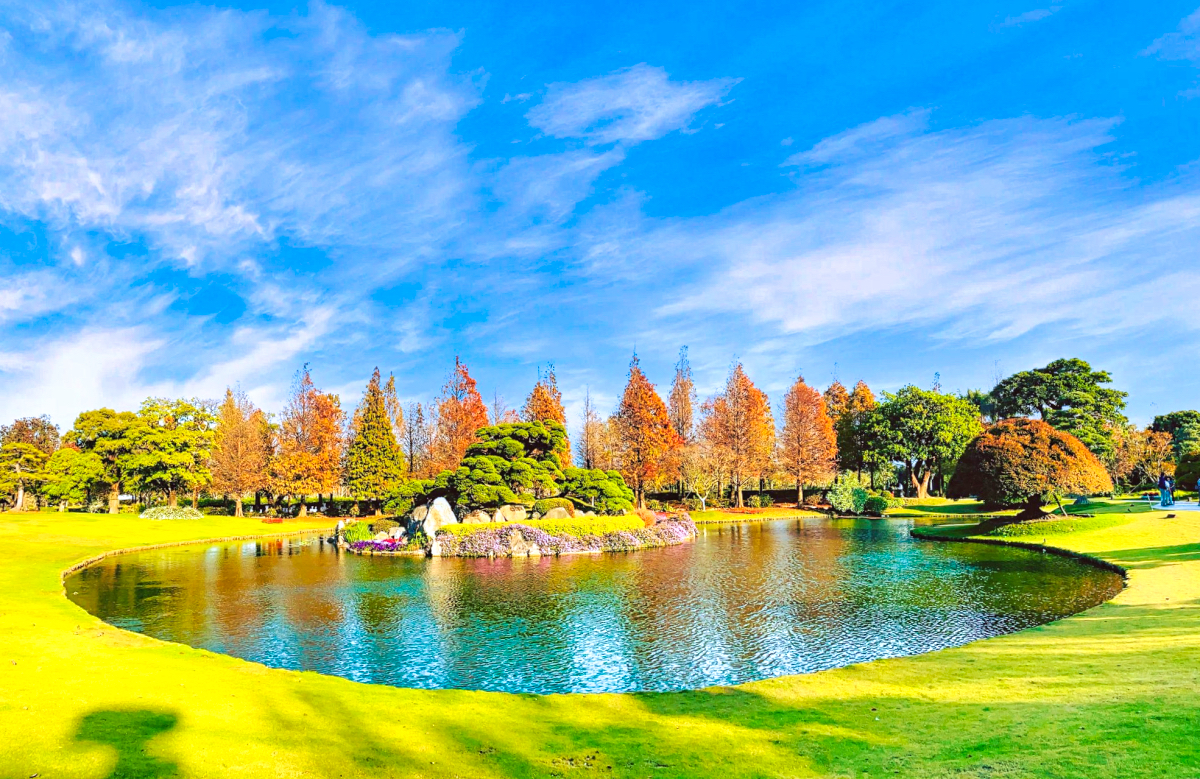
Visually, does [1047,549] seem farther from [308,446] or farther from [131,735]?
[308,446]

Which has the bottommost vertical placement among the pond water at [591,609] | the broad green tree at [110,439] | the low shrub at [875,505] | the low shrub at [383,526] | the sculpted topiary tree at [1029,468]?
the low shrub at [875,505]

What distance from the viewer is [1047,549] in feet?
95.2

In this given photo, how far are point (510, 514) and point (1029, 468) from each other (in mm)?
28477

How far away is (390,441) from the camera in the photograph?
60438 millimetres

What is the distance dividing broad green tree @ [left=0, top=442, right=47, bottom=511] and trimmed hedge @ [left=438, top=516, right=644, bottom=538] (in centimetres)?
4452

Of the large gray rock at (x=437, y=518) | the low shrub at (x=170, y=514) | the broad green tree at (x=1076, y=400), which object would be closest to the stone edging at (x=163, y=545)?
the low shrub at (x=170, y=514)

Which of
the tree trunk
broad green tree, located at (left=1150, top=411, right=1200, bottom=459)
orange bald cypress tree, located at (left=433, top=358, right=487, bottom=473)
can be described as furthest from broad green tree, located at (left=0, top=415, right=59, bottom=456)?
broad green tree, located at (left=1150, top=411, right=1200, bottom=459)

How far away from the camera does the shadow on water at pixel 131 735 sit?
6680 mm

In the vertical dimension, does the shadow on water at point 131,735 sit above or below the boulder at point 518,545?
above

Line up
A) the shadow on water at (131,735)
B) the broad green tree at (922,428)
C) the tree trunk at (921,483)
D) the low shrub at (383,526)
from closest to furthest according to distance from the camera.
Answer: the shadow on water at (131,735)
the low shrub at (383,526)
the broad green tree at (922,428)
the tree trunk at (921,483)

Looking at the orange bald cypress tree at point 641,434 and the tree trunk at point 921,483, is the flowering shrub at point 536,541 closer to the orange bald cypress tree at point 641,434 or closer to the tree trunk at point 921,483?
the orange bald cypress tree at point 641,434

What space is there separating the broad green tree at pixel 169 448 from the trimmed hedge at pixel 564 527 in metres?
35.8

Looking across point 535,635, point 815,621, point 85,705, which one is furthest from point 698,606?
point 85,705

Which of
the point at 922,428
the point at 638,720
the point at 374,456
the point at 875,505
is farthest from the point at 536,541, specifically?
the point at 922,428
